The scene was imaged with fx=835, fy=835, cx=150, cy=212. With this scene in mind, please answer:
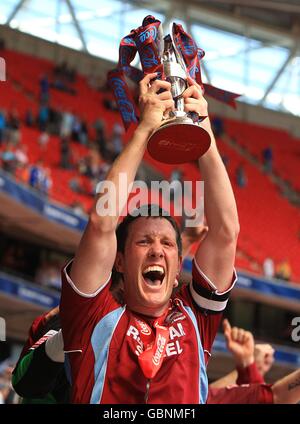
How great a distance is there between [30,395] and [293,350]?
1469 cm

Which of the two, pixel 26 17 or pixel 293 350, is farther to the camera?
pixel 26 17

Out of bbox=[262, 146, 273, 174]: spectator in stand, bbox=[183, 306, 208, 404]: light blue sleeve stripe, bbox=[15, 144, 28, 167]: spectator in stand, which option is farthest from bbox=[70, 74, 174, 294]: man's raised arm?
bbox=[262, 146, 273, 174]: spectator in stand

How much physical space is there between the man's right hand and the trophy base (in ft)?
0.13

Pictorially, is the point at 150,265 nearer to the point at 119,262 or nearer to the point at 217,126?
the point at 119,262

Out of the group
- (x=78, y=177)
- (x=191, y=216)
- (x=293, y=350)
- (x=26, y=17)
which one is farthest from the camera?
(x=26, y=17)

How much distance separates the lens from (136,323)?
2.43 metres

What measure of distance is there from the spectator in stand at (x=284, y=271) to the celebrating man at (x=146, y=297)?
14.8m

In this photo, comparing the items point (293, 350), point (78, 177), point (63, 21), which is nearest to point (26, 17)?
point (63, 21)

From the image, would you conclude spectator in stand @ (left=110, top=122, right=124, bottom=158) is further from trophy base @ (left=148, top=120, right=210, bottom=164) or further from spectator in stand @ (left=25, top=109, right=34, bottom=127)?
trophy base @ (left=148, top=120, right=210, bottom=164)

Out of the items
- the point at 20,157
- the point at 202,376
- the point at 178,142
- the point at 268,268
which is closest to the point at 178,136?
the point at 178,142

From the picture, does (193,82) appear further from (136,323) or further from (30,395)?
(30,395)

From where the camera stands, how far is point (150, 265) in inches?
96.7

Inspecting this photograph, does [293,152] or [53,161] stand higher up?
[293,152]

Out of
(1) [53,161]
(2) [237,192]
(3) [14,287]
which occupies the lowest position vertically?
(3) [14,287]
